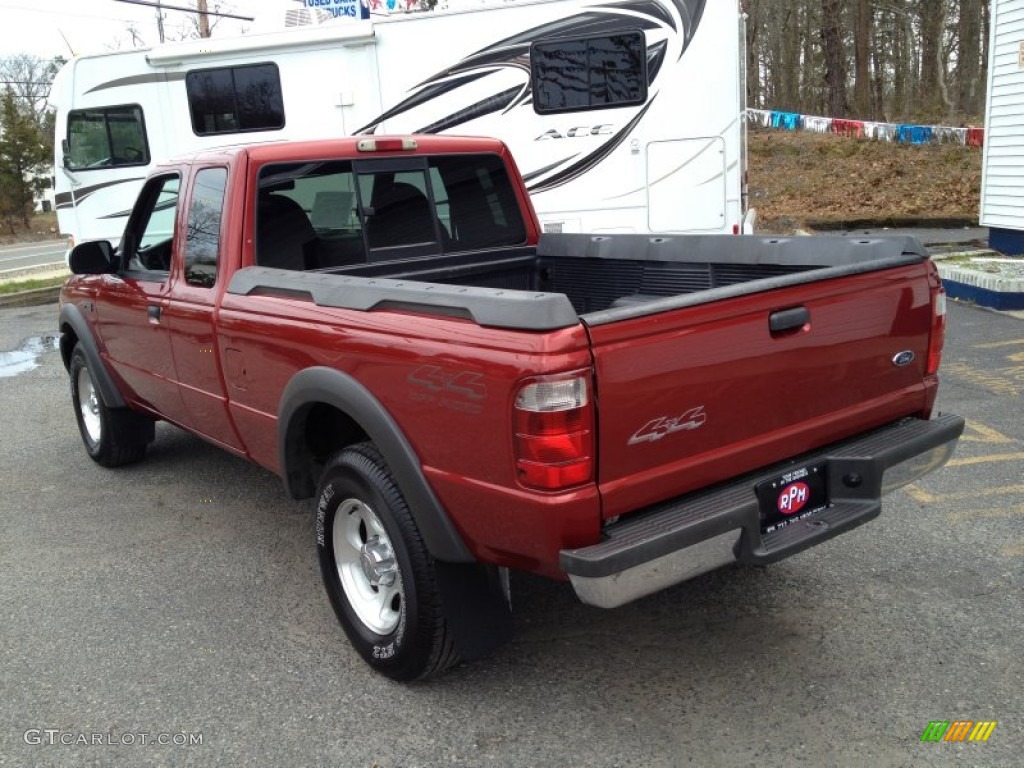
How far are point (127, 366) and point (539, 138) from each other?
597 cm

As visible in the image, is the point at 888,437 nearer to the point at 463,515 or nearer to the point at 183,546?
the point at 463,515

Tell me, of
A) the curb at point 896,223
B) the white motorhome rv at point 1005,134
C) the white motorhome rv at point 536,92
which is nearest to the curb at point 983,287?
the white motorhome rv at point 1005,134

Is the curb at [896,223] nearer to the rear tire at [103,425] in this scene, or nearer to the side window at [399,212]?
the side window at [399,212]

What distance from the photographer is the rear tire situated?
5664 millimetres

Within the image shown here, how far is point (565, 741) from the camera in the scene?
2.88m

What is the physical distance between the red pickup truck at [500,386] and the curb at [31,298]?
12.0 meters

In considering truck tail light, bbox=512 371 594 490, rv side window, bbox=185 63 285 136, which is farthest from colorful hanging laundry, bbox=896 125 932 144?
truck tail light, bbox=512 371 594 490

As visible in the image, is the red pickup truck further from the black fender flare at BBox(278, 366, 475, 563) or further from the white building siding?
the white building siding

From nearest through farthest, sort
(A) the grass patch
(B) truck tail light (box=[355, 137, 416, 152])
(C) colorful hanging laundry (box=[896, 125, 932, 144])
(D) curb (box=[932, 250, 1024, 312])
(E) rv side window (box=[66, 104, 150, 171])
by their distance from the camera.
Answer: (B) truck tail light (box=[355, 137, 416, 152]) → (D) curb (box=[932, 250, 1024, 312]) → (E) rv side window (box=[66, 104, 150, 171]) → (A) the grass patch → (C) colorful hanging laundry (box=[896, 125, 932, 144])

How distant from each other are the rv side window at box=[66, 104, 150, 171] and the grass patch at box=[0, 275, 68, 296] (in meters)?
4.61

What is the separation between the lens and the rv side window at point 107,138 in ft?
37.1

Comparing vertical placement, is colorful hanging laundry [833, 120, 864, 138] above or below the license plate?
above

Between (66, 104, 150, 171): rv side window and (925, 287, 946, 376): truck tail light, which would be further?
(66, 104, 150, 171): rv side window

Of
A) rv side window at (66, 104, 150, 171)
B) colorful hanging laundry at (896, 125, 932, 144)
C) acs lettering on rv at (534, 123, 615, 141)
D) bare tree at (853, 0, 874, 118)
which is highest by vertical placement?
bare tree at (853, 0, 874, 118)
